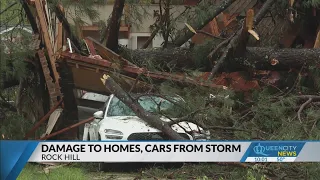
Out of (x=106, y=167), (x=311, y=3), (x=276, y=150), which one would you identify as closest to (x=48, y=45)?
(x=106, y=167)

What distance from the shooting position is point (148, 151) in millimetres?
4289

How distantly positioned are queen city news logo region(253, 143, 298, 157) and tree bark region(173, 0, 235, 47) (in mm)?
2451

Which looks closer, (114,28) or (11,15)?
(11,15)

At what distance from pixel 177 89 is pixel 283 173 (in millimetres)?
1355

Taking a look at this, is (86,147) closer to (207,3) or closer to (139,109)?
(139,109)

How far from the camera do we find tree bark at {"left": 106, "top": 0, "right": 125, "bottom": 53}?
656 cm

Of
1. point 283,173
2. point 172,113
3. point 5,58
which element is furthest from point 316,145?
point 5,58

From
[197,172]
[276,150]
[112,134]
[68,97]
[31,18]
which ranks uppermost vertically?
[31,18]

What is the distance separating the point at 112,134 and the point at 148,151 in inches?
62.1

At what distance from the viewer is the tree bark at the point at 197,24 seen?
6.46m

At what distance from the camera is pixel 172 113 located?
5332 millimetres

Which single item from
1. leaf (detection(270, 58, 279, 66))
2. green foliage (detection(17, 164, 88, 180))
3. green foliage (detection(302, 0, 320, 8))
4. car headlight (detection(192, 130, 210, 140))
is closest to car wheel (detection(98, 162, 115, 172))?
green foliage (detection(17, 164, 88, 180))

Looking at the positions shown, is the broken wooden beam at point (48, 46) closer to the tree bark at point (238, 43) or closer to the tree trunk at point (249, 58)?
the tree trunk at point (249, 58)

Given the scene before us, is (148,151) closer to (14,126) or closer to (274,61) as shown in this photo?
(14,126)
